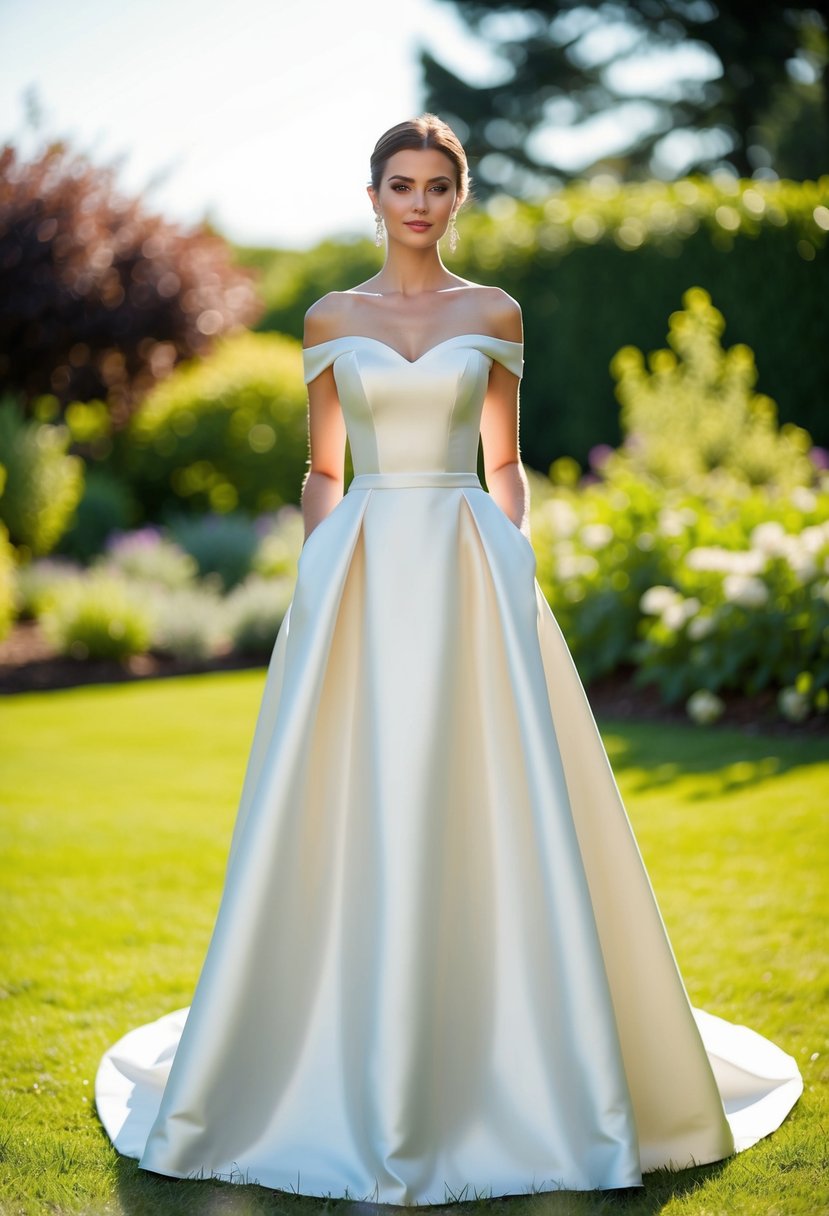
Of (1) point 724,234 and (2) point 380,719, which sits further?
(1) point 724,234

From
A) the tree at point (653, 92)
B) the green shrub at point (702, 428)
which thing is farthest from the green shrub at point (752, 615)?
the tree at point (653, 92)

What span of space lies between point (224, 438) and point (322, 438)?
427 inches

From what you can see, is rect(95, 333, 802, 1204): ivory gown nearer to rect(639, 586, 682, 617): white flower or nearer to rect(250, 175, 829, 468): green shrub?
rect(639, 586, 682, 617): white flower

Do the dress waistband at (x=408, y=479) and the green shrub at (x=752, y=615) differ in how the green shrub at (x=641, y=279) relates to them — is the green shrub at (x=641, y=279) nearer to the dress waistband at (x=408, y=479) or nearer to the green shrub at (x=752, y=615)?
the green shrub at (x=752, y=615)

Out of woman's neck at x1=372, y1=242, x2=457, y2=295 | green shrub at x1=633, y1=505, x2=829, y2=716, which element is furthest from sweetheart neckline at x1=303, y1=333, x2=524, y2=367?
green shrub at x1=633, y1=505, x2=829, y2=716

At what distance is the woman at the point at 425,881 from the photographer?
92.6 inches

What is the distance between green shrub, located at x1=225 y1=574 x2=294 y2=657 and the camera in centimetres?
980

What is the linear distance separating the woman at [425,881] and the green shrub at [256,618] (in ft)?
23.1

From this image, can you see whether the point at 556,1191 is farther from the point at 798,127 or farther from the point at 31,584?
the point at 798,127

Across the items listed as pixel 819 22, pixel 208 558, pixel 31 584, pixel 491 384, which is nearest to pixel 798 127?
pixel 819 22

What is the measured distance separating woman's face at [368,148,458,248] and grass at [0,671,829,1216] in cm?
208

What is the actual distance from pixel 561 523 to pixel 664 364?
8.50 ft

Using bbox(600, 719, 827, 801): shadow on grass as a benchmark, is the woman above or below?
above

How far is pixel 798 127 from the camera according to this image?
23.1 meters
